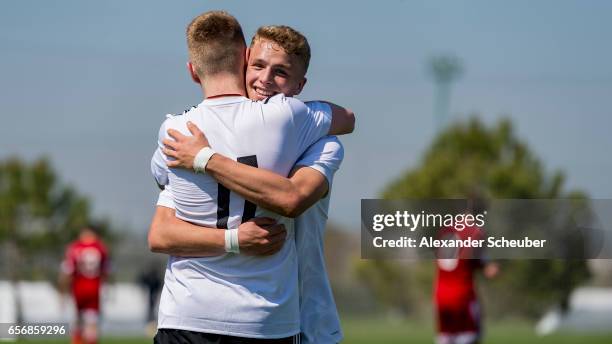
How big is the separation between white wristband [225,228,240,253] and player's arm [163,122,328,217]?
151 mm

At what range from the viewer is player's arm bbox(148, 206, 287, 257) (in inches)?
177

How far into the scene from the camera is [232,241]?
4.49 m

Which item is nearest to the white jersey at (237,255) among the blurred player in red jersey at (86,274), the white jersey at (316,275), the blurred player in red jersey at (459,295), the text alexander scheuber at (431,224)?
the white jersey at (316,275)

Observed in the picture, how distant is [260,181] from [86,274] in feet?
52.5

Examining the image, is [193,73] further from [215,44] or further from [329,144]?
[329,144]

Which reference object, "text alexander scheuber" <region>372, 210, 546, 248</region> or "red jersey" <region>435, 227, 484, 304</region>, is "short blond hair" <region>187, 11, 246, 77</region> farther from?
"red jersey" <region>435, 227, 484, 304</region>

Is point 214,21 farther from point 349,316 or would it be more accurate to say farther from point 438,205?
point 349,316

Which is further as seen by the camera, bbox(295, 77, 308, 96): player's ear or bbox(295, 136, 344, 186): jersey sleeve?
bbox(295, 77, 308, 96): player's ear

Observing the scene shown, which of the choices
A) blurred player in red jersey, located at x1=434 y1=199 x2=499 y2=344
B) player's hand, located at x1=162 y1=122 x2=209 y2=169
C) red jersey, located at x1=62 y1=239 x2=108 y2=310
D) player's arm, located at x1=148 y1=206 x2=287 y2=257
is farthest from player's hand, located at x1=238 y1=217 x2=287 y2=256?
red jersey, located at x1=62 y1=239 x2=108 y2=310

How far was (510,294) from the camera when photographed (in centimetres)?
5259

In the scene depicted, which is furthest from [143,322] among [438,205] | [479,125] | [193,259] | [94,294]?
[193,259]

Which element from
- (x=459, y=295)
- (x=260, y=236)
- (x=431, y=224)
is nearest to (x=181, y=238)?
(x=260, y=236)

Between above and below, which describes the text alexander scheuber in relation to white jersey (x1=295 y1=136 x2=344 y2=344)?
above

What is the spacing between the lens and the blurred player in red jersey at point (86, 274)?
1961 cm
